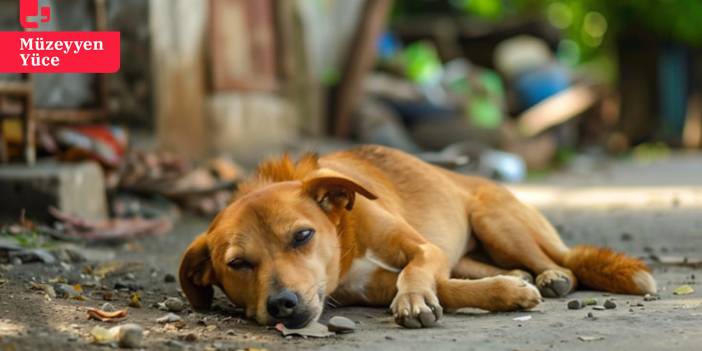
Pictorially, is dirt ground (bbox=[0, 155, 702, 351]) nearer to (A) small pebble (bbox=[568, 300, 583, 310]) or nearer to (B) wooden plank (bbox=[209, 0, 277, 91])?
(A) small pebble (bbox=[568, 300, 583, 310])

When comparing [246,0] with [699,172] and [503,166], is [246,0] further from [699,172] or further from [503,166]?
[699,172]

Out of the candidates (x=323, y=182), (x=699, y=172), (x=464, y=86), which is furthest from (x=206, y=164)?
(x=464, y=86)

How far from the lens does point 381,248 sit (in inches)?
177

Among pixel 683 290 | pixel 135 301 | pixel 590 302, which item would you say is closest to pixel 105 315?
pixel 135 301

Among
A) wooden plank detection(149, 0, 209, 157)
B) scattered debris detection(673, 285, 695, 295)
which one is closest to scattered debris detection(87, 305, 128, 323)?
scattered debris detection(673, 285, 695, 295)

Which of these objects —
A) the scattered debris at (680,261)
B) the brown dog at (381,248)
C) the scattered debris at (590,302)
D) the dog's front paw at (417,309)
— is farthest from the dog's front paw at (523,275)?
the scattered debris at (680,261)

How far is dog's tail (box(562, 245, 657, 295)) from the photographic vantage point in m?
4.60

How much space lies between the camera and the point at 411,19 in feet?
71.6

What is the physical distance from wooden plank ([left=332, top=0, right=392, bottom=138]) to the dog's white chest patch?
360 inches

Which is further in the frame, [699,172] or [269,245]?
[699,172]

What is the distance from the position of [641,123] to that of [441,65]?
5032 mm

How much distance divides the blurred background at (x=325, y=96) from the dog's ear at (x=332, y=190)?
2.73 meters

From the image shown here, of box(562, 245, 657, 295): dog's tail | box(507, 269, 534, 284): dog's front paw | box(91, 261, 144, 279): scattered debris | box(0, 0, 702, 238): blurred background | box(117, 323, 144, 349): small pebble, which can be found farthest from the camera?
box(0, 0, 702, 238): blurred background

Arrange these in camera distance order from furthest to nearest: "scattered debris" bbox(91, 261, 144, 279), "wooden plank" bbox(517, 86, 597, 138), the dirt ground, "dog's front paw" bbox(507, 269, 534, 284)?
"wooden plank" bbox(517, 86, 597, 138) → "scattered debris" bbox(91, 261, 144, 279) → "dog's front paw" bbox(507, 269, 534, 284) → the dirt ground
